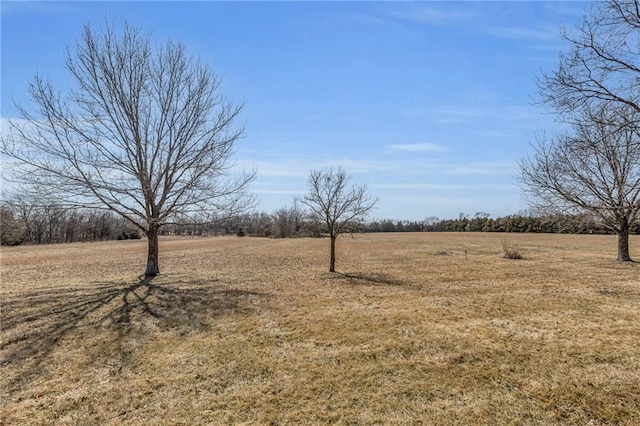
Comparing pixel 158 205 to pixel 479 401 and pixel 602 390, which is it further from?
pixel 602 390

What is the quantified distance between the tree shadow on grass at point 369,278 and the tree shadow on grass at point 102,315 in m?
3.69

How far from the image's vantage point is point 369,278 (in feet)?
41.7

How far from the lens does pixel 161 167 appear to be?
12266mm

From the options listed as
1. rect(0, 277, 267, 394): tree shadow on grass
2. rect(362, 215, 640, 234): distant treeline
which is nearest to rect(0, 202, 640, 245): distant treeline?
rect(362, 215, 640, 234): distant treeline

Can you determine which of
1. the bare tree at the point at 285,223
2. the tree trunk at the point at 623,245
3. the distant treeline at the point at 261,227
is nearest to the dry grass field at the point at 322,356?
the tree trunk at the point at 623,245

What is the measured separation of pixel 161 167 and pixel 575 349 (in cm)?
1206

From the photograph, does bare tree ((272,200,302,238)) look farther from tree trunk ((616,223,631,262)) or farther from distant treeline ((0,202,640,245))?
tree trunk ((616,223,631,262))

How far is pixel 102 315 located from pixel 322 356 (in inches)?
205

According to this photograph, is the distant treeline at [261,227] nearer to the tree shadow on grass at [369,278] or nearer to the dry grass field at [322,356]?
the tree shadow on grass at [369,278]

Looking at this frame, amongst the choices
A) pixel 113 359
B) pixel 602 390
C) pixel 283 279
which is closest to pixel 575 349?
pixel 602 390

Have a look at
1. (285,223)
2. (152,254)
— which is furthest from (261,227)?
(152,254)

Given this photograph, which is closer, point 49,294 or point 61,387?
point 61,387

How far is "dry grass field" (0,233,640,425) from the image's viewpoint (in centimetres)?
376

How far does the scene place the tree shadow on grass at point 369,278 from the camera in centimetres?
1165
